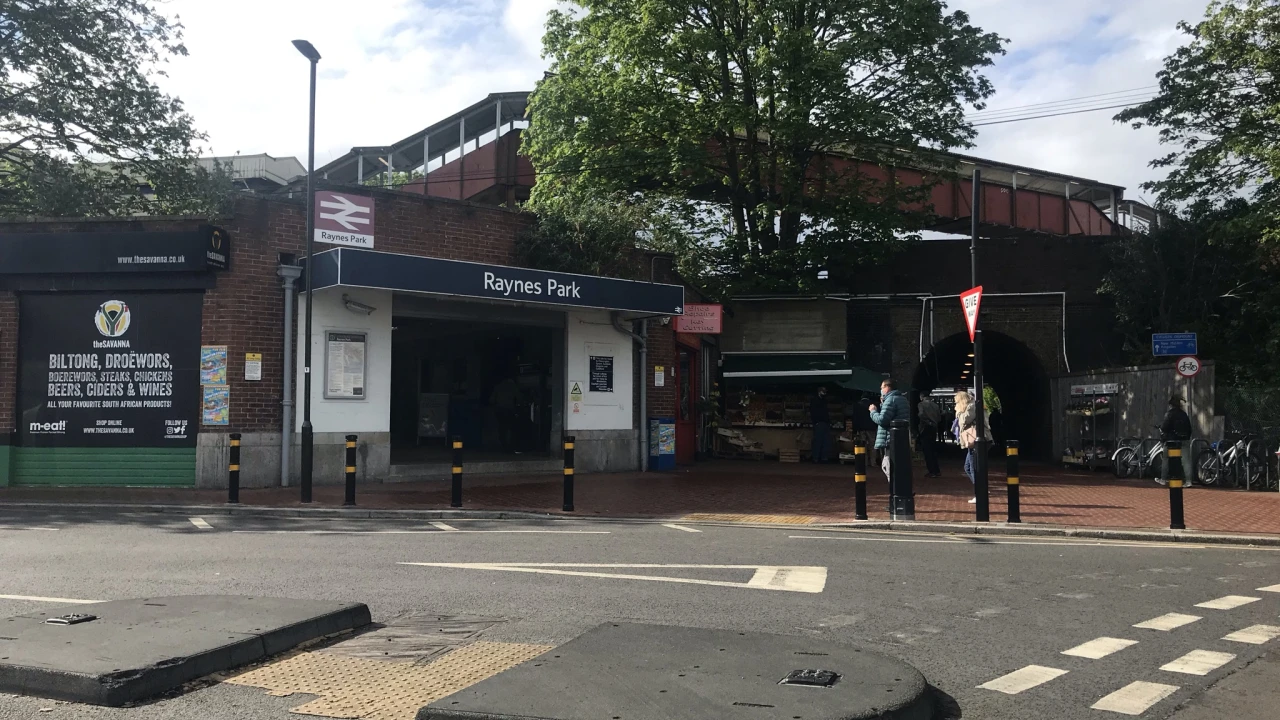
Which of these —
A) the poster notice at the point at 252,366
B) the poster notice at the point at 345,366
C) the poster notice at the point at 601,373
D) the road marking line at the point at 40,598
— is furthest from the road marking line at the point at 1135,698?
Answer: the poster notice at the point at 601,373

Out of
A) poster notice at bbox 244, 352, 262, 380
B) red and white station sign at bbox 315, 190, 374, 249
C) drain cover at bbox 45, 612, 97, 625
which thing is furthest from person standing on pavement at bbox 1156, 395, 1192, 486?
drain cover at bbox 45, 612, 97, 625

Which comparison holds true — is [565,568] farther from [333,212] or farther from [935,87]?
[935,87]

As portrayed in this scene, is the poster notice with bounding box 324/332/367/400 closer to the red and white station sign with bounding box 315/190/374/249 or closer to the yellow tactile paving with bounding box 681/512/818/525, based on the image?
the red and white station sign with bounding box 315/190/374/249

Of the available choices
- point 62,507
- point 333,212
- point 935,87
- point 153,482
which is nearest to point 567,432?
point 333,212

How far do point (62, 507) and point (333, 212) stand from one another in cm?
615

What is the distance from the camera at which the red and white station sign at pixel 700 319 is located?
2209cm

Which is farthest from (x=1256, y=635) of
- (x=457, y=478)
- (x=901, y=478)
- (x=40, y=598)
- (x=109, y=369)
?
(x=109, y=369)

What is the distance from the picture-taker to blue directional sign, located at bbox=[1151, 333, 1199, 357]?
66.8 feet

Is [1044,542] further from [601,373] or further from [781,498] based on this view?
[601,373]

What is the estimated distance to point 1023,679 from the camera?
512 centimetres

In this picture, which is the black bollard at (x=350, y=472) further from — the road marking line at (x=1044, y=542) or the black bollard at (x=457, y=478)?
the road marking line at (x=1044, y=542)

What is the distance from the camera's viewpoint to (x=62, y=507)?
1410 centimetres

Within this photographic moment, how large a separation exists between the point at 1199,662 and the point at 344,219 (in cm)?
1477

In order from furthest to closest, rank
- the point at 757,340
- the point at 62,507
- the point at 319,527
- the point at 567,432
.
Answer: the point at 757,340
the point at 567,432
the point at 62,507
the point at 319,527
